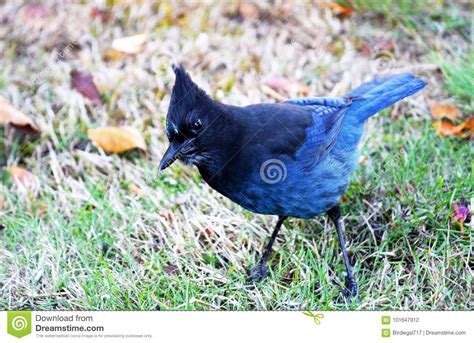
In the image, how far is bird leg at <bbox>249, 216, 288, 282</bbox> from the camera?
279 centimetres

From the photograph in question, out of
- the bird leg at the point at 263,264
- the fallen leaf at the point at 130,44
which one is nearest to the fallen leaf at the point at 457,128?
the bird leg at the point at 263,264

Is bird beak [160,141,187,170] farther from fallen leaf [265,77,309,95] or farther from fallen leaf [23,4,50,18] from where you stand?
fallen leaf [23,4,50,18]

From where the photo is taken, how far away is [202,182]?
10.8 ft

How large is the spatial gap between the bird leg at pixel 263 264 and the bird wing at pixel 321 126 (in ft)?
0.99

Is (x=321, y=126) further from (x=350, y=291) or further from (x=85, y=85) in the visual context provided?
(x=85, y=85)

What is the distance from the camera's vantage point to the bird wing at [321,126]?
110 inches

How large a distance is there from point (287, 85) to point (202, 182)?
0.81 m

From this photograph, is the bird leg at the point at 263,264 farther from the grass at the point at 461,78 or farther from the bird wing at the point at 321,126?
the grass at the point at 461,78

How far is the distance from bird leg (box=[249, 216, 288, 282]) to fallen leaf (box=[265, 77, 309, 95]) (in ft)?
3.36

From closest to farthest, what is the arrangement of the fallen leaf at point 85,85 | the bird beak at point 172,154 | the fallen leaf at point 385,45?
the bird beak at point 172,154 < the fallen leaf at point 85,85 < the fallen leaf at point 385,45

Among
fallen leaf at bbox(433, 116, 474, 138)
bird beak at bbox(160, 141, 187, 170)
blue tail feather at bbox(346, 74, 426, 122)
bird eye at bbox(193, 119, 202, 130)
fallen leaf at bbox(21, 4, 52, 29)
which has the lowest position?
fallen leaf at bbox(433, 116, 474, 138)

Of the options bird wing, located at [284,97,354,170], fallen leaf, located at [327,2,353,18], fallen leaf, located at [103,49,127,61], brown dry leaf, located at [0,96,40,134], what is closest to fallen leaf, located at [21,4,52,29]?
fallen leaf, located at [103,49,127,61]

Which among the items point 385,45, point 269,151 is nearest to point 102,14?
point 385,45
